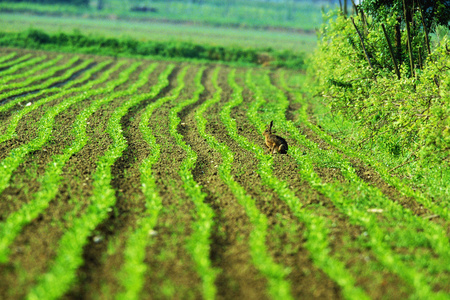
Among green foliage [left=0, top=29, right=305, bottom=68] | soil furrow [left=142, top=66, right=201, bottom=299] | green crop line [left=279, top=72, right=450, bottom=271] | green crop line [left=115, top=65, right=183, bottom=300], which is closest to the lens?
green crop line [left=115, top=65, right=183, bottom=300]

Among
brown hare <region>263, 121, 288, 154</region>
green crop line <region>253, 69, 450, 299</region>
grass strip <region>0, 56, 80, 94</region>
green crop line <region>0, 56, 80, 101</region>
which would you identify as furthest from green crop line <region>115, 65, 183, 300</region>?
green crop line <region>0, 56, 80, 101</region>

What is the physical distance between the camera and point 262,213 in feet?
25.2

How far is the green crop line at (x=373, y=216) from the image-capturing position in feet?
18.8

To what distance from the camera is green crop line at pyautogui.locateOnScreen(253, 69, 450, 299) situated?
5.73 m

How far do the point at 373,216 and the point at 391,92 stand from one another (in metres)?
4.33

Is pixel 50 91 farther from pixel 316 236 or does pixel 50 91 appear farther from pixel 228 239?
pixel 316 236

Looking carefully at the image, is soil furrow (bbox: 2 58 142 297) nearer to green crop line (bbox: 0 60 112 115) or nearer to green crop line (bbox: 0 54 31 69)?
green crop line (bbox: 0 60 112 115)

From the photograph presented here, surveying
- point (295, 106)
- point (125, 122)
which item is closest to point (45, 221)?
point (125, 122)

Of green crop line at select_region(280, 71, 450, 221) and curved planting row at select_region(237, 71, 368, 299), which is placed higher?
curved planting row at select_region(237, 71, 368, 299)

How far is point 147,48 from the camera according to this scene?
37.3 meters

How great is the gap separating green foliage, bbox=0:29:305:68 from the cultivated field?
22.7 m

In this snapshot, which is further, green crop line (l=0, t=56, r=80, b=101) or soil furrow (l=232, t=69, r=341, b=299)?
green crop line (l=0, t=56, r=80, b=101)

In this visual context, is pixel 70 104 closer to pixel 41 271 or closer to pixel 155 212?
pixel 155 212

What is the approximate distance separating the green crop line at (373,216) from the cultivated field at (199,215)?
3cm
